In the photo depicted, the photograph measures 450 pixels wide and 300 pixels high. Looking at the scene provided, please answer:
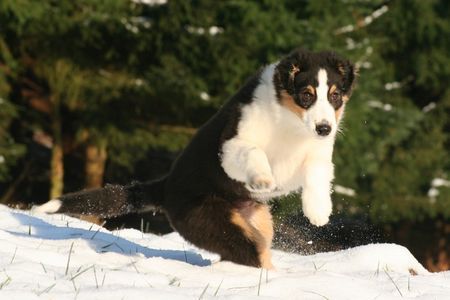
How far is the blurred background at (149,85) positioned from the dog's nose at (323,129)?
9838 millimetres

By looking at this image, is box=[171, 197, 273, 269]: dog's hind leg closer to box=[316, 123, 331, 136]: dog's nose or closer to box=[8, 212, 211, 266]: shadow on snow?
box=[8, 212, 211, 266]: shadow on snow

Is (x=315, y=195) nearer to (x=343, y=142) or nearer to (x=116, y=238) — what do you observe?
(x=116, y=238)

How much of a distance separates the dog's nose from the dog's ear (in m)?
0.55

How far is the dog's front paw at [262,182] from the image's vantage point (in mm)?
5973

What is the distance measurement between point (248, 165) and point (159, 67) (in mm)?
12096

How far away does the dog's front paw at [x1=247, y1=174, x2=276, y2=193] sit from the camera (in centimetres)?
597

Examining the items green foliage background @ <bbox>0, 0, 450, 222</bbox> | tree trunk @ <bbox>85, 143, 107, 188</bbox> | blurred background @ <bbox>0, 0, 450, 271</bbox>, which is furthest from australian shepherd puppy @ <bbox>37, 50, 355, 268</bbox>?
tree trunk @ <bbox>85, 143, 107, 188</bbox>

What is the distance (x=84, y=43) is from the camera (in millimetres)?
18188

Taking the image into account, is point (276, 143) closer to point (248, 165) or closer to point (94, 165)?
point (248, 165)

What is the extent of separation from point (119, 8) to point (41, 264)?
12787 mm

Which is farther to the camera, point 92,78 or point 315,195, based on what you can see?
point 92,78

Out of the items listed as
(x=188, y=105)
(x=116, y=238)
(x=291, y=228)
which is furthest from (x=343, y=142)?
(x=116, y=238)

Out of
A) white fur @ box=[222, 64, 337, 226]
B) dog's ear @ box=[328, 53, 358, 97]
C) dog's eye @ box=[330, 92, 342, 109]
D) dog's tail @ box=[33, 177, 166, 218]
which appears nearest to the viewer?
white fur @ box=[222, 64, 337, 226]

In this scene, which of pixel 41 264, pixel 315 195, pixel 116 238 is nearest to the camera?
pixel 41 264
